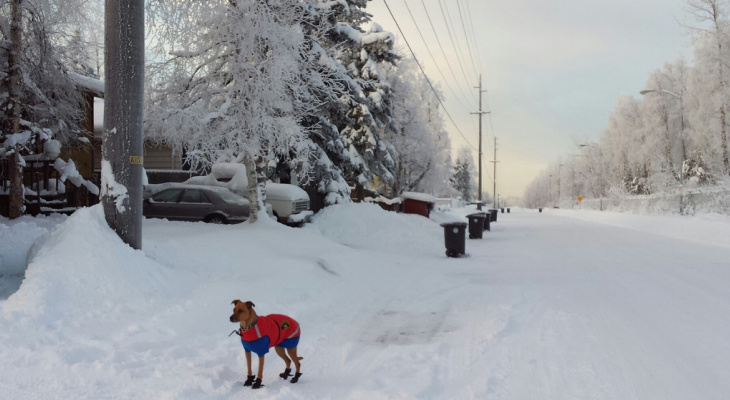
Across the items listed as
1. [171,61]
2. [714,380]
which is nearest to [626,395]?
[714,380]

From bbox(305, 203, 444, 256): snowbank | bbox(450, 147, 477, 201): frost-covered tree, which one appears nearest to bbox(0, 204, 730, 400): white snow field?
bbox(305, 203, 444, 256): snowbank

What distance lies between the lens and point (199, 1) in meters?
→ 11.7

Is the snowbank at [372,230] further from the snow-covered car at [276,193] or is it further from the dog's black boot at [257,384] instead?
the dog's black boot at [257,384]

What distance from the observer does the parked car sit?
14.7 m

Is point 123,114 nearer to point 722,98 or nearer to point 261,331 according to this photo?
point 261,331

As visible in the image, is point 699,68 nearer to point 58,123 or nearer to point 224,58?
point 224,58

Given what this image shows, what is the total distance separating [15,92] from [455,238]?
11.3 meters

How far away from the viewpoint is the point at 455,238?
1392 cm

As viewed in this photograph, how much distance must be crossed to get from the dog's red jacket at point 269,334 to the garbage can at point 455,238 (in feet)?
33.3

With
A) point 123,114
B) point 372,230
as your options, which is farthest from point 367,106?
point 123,114

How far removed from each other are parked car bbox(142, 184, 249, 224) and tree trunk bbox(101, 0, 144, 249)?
7109 millimetres

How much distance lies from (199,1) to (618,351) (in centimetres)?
1114

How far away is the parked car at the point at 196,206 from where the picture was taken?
579 inches

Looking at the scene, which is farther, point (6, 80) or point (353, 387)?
point (6, 80)
